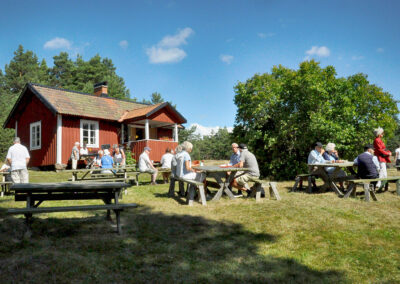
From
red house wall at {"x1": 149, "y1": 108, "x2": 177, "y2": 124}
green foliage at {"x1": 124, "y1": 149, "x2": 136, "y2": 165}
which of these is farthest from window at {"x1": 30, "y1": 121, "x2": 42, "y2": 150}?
red house wall at {"x1": 149, "y1": 108, "x2": 177, "y2": 124}

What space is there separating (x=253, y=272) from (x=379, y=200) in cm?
549

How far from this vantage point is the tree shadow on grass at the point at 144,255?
3.39 metres

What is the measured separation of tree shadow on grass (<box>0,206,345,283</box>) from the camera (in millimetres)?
3391

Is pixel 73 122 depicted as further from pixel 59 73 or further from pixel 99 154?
pixel 59 73

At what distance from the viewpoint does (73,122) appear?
1731cm

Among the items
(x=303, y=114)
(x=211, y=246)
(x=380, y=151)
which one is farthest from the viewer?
(x=303, y=114)

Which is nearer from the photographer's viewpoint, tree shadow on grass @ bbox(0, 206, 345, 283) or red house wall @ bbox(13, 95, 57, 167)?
tree shadow on grass @ bbox(0, 206, 345, 283)

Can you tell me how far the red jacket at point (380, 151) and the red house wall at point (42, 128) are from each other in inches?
584

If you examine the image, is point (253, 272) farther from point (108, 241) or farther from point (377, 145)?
point (377, 145)

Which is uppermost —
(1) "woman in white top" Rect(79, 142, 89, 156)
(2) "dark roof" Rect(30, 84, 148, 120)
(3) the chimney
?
(3) the chimney

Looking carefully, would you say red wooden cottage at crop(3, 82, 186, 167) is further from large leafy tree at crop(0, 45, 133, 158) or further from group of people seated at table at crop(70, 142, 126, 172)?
large leafy tree at crop(0, 45, 133, 158)

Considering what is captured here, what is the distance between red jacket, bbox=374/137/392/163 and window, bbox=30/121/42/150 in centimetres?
1661

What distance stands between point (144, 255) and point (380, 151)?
7.35 meters

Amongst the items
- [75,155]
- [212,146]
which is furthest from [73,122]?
[212,146]
